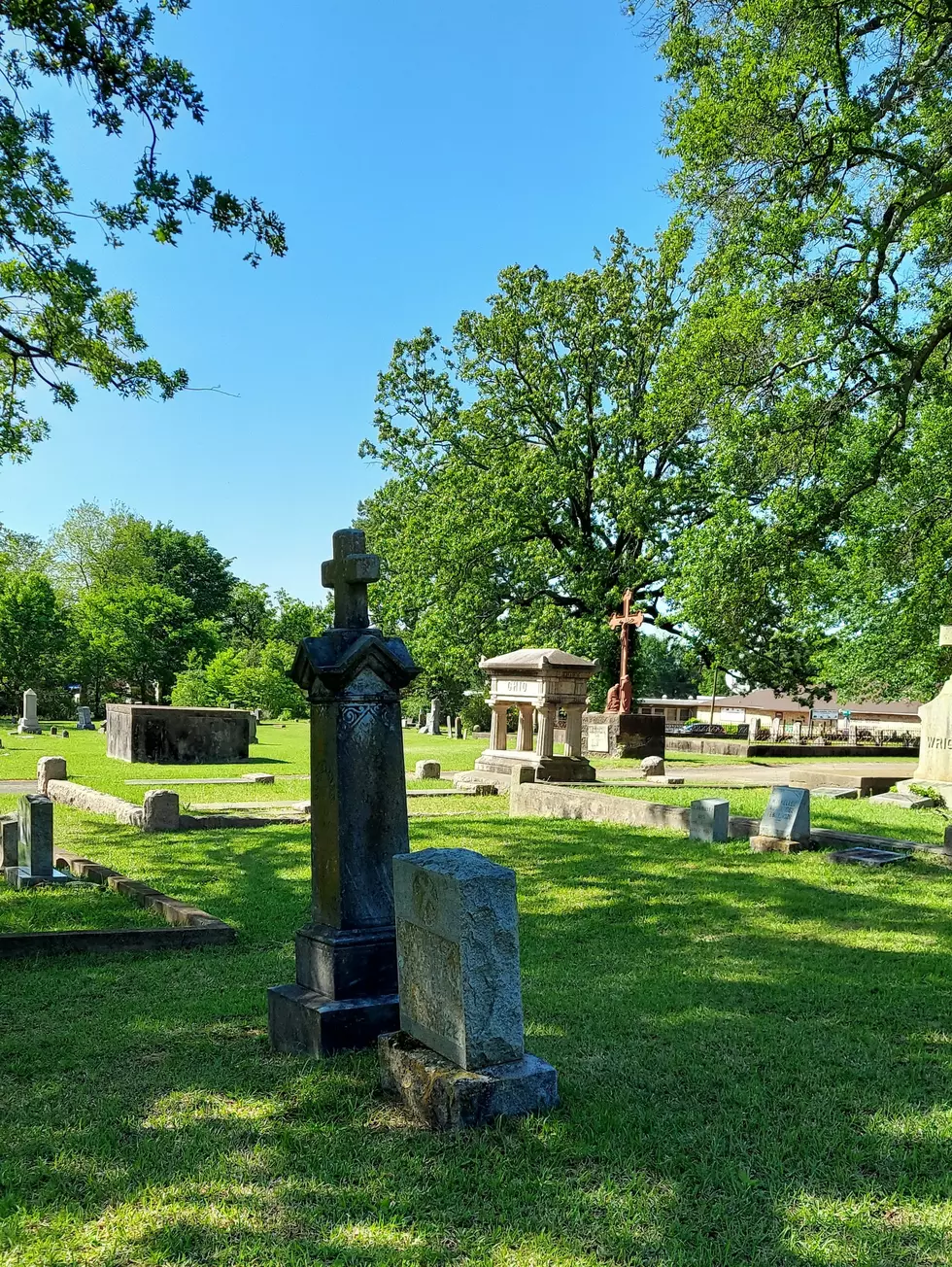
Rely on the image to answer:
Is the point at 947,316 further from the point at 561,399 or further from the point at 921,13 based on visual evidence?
the point at 561,399

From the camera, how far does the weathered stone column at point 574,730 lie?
18906 mm

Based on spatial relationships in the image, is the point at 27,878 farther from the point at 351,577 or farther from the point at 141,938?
the point at 351,577

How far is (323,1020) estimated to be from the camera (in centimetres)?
456

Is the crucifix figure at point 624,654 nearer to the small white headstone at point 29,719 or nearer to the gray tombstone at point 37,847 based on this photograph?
the gray tombstone at point 37,847

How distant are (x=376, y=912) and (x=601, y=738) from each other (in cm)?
2077

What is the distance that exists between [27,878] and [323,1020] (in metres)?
5.73

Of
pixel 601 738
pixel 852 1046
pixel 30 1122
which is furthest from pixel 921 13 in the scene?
pixel 601 738

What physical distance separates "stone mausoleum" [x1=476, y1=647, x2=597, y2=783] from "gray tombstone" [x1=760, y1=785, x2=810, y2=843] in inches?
301

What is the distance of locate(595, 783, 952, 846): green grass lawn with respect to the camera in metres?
11.8

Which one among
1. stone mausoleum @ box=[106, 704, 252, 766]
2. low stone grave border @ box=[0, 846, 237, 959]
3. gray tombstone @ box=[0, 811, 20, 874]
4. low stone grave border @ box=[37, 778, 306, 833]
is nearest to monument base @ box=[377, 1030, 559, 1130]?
low stone grave border @ box=[0, 846, 237, 959]

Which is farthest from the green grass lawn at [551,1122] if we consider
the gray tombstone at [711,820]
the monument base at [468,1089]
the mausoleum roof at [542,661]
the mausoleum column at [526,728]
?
the mausoleum column at [526,728]

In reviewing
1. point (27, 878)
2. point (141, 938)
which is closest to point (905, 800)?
point (141, 938)

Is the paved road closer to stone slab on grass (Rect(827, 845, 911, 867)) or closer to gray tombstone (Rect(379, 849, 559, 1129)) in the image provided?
stone slab on grass (Rect(827, 845, 911, 867))

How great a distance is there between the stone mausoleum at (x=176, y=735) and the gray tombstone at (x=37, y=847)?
12.8 m
